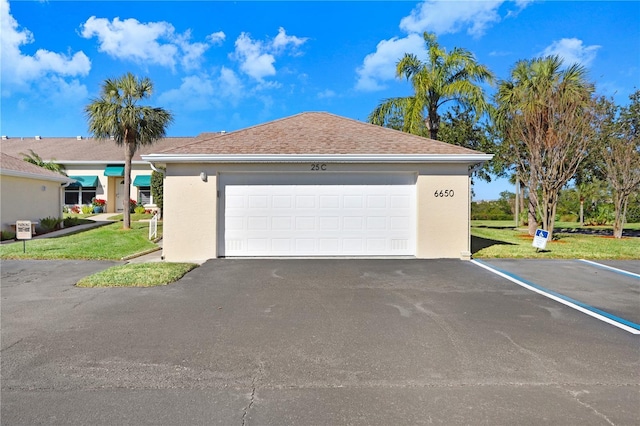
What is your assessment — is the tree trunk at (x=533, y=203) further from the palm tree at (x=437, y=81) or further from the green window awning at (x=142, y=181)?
the green window awning at (x=142, y=181)

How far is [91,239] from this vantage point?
42.9 feet

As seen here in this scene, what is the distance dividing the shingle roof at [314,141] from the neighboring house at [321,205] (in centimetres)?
8

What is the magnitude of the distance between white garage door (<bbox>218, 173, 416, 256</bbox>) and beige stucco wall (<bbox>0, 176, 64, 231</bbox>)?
10.9 metres

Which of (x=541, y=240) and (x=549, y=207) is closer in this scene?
(x=541, y=240)

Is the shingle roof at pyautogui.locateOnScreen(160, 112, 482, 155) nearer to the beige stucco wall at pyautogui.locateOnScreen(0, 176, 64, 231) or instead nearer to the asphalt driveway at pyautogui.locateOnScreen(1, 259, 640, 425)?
the asphalt driveway at pyautogui.locateOnScreen(1, 259, 640, 425)

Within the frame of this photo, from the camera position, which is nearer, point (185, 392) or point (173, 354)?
point (185, 392)

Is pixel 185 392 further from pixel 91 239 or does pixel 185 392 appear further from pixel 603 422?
pixel 91 239

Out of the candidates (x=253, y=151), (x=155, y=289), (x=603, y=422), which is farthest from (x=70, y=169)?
(x=603, y=422)

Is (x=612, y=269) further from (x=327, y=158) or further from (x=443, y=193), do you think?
(x=327, y=158)

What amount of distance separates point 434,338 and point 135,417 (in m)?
3.19

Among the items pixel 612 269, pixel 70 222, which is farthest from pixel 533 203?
pixel 70 222

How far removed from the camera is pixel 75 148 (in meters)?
27.2

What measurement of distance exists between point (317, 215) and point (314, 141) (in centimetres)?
233

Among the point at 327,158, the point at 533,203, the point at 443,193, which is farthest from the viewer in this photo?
the point at 533,203
